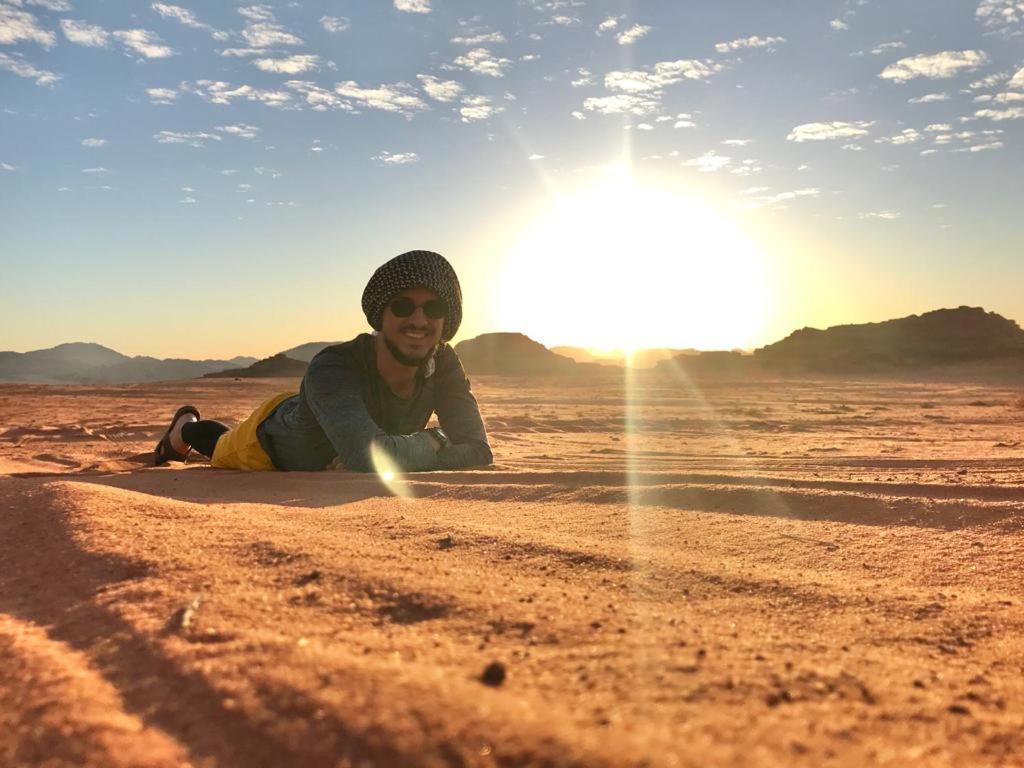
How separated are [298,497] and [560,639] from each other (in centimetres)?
213

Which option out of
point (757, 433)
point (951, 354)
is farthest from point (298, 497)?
point (951, 354)

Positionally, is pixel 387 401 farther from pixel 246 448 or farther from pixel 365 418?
pixel 246 448

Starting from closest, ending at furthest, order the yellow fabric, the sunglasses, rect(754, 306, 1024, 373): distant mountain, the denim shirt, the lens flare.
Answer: the lens flare < the denim shirt < the sunglasses < the yellow fabric < rect(754, 306, 1024, 373): distant mountain

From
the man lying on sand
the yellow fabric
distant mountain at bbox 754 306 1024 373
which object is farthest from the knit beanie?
distant mountain at bbox 754 306 1024 373

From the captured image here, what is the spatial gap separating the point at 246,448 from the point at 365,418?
0.93 metres

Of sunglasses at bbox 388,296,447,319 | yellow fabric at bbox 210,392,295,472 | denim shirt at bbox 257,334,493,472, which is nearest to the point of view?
denim shirt at bbox 257,334,493,472

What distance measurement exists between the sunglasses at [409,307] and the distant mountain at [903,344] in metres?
36.6

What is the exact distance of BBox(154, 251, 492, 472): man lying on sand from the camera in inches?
148

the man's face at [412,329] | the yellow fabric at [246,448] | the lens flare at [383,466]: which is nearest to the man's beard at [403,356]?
the man's face at [412,329]

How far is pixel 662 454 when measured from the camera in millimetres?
5484

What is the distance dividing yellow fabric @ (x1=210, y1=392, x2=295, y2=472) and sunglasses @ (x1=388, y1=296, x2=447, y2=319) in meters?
1.01

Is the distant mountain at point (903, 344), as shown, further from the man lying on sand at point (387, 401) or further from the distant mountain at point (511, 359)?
the man lying on sand at point (387, 401)

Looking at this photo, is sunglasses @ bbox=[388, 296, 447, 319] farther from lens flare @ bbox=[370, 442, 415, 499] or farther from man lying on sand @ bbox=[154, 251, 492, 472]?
lens flare @ bbox=[370, 442, 415, 499]

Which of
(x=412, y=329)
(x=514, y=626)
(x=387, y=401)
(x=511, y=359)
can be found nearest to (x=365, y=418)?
(x=387, y=401)
